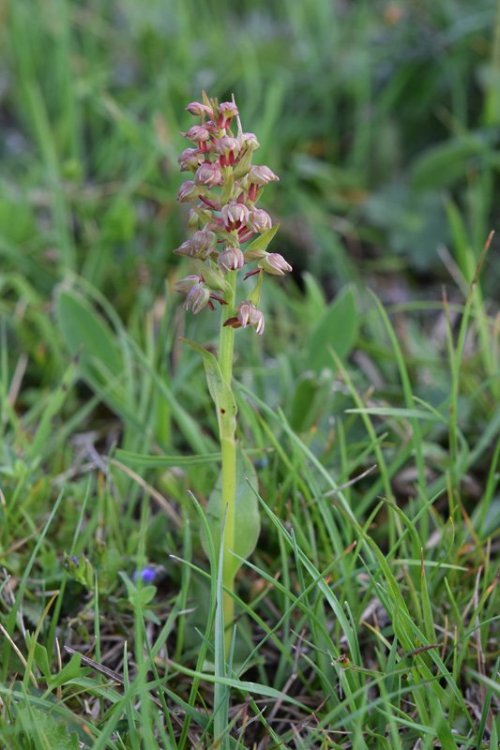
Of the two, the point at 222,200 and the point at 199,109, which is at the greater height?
the point at 199,109

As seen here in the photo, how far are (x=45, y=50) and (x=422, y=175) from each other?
177cm

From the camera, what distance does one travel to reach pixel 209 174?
1385mm

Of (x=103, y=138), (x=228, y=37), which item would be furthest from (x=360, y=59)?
(x=103, y=138)

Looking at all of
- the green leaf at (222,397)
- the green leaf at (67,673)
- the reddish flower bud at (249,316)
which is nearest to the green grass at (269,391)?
the green leaf at (67,673)

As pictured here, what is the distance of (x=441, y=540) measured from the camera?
1.74 meters

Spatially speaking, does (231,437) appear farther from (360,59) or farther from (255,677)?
(360,59)

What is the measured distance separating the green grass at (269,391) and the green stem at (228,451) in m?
0.08

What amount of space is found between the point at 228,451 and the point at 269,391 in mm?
786

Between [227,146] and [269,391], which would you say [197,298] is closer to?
[227,146]

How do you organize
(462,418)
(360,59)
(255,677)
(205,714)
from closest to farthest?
1. (205,714)
2. (255,677)
3. (462,418)
4. (360,59)

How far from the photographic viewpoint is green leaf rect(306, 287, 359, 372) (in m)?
2.19

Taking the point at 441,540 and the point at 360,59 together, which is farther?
the point at 360,59

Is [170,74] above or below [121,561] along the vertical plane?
above

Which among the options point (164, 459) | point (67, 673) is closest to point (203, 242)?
point (164, 459)
